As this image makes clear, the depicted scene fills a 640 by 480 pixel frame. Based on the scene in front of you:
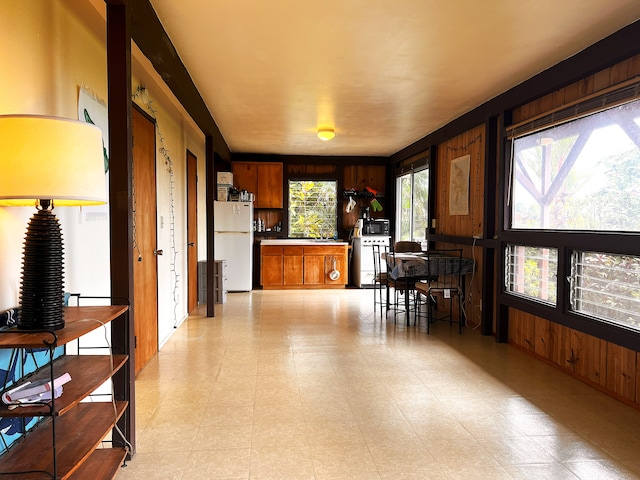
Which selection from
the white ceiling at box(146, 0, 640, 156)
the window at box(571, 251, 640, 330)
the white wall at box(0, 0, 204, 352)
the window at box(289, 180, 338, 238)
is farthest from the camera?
the window at box(289, 180, 338, 238)

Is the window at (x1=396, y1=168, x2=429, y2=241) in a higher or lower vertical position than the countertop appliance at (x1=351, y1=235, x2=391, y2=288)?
higher

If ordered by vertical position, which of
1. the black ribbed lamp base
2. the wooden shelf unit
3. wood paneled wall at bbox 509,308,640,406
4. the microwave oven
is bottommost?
wood paneled wall at bbox 509,308,640,406

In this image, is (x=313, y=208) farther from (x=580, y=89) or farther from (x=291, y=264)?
(x=580, y=89)

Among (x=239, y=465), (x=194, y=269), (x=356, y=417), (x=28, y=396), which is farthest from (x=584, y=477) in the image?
(x=194, y=269)

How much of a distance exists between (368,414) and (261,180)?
5.76m

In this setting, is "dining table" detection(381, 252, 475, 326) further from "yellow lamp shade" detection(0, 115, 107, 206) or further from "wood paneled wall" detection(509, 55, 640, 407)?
"yellow lamp shade" detection(0, 115, 107, 206)

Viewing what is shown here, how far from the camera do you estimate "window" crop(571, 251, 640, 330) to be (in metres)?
2.76

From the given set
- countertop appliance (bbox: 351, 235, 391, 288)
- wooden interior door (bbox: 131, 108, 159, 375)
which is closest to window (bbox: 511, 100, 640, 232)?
wooden interior door (bbox: 131, 108, 159, 375)

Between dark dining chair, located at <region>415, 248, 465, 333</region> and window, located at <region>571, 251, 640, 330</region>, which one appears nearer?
window, located at <region>571, 251, 640, 330</region>

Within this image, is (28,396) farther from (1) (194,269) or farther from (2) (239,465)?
(1) (194,269)

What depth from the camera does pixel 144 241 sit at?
3516 mm

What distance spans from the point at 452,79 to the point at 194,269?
13.0ft

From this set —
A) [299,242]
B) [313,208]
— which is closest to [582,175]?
[299,242]

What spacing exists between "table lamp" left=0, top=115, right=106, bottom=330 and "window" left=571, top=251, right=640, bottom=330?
309cm
